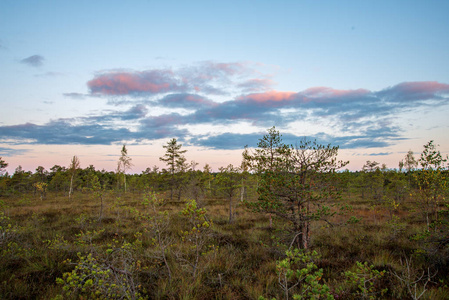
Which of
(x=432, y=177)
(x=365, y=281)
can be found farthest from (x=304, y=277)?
(x=432, y=177)

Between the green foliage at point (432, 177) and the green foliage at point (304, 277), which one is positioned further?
the green foliage at point (432, 177)

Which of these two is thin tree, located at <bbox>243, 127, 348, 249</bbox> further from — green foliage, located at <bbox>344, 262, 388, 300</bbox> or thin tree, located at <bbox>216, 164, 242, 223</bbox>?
thin tree, located at <bbox>216, 164, 242, 223</bbox>

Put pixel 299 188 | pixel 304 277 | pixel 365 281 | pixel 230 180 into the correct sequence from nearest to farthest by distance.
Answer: pixel 365 281 → pixel 304 277 → pixel 299 188 → pixel 230 180

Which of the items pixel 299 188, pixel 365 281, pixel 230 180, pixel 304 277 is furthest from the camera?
pixel 230 180

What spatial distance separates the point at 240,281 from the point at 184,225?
7.96 m

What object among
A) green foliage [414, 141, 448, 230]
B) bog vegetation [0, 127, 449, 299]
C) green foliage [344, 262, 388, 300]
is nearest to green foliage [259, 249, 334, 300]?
bog vegetation [0, 127, 449, 299]

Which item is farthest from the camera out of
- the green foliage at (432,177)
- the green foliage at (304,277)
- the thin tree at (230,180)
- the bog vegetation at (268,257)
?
the thin tree at (230,180)

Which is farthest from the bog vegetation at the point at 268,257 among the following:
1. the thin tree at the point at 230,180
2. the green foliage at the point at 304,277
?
the thin tree at the point at 230,180

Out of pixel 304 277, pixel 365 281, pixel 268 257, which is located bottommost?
pixel 268 257

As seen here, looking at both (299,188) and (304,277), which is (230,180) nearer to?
(299,188)

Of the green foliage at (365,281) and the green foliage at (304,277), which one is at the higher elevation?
the green foliage at (304,277)

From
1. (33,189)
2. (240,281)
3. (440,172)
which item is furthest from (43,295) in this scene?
(33,189)

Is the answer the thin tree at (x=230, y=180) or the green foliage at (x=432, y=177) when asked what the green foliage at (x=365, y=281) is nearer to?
the green foliage at (x=432, y=177)

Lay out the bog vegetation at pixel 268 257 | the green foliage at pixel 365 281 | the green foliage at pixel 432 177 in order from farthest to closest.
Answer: the green foliage at pixel 432 177, the bog vegetation at pixel 268 257, the green foliage at pixel 365 281
